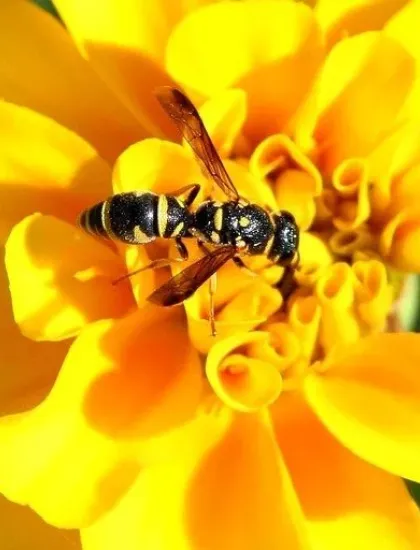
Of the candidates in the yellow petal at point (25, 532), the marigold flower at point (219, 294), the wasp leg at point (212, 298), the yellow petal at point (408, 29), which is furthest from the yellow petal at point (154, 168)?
the yellow petal at point (25, 532)

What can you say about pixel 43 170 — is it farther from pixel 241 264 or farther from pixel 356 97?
pixel 356 97

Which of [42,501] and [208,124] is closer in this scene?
[42,501]

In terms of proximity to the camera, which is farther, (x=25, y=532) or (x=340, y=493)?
(x=25, y=532)

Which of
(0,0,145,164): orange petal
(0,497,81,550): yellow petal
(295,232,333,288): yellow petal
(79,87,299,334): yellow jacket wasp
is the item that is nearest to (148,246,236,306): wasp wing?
(79,87,299,334): yellow jacket wasp

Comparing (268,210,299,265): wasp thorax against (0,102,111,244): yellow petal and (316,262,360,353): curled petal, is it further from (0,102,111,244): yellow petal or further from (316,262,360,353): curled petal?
(0,102,111,244): yellow petal

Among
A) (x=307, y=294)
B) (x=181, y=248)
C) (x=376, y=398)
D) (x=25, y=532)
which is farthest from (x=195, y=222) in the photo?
(x=25, y=532)

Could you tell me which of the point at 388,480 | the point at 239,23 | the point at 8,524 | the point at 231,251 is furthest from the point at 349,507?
the point at 239,23

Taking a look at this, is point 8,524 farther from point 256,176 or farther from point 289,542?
point 256,176
